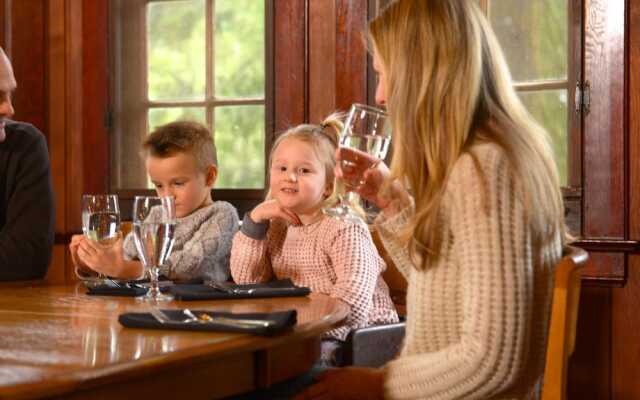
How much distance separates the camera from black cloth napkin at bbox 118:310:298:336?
4.98ft

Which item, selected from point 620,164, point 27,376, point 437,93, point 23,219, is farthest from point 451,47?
point 23,219

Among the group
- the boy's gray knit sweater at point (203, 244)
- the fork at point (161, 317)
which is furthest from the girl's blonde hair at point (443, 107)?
the boy's gray knit sweater at point (203, 244)

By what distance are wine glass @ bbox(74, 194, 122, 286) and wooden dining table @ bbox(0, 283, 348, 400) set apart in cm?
18

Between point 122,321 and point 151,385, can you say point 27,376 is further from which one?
point 122,321

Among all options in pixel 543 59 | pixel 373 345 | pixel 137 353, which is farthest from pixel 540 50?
pixel 137 353

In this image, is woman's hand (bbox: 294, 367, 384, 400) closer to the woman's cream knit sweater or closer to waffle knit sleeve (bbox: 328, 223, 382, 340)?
the woman's cream knit sweater

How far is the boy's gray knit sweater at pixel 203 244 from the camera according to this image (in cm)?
296

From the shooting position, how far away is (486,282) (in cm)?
143

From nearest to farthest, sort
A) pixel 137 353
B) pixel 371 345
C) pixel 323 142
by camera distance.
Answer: pixel 137 353 → pixel 371 345 → pixel 323 142

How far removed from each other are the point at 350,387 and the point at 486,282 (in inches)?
11.7

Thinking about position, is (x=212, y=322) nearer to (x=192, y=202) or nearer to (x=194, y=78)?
(x=192, y=202)

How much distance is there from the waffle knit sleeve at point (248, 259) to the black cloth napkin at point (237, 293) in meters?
0.55

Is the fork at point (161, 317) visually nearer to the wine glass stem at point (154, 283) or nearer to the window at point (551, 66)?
the wine glass stem at point (154, 283)

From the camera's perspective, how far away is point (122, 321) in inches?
63.2
